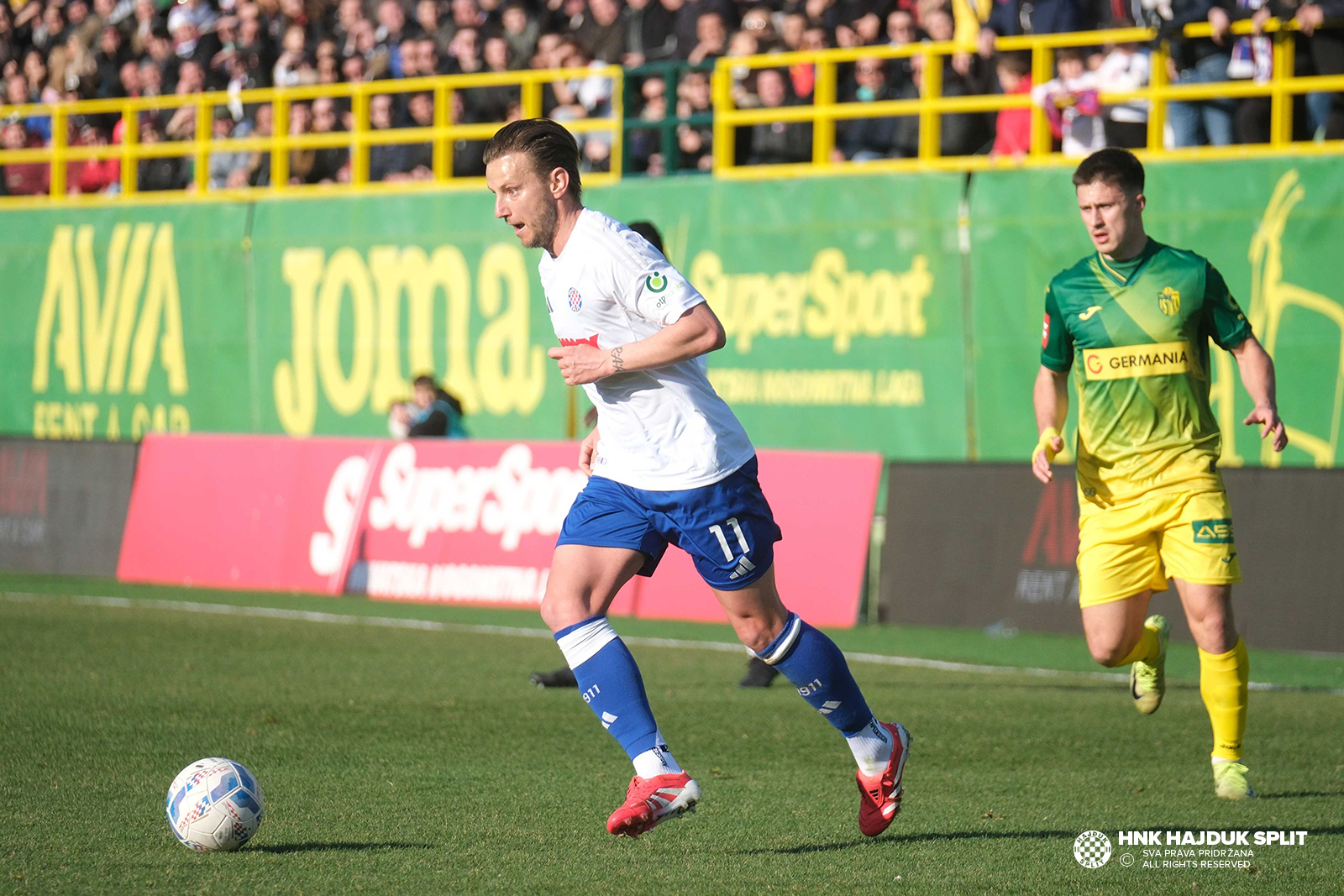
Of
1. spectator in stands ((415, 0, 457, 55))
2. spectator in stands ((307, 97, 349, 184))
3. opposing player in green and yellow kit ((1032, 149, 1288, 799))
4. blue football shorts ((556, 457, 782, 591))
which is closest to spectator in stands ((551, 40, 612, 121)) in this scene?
spectator in stands ((415, 0, 457, 55))

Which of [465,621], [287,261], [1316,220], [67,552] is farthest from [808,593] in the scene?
[287,261]

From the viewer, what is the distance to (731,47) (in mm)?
16844

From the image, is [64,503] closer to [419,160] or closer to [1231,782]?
[419,160]

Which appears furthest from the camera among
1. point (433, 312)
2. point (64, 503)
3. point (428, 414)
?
point (433, 312)

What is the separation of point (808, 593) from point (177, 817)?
8363 mm

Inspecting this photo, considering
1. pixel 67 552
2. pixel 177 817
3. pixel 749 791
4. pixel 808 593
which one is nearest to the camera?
pixel 177 817

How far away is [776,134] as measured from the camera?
16625mm

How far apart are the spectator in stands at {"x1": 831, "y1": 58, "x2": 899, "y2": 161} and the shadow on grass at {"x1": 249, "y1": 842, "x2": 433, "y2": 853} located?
1163cm

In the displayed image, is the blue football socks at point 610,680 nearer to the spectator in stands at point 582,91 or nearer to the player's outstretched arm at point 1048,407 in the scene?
the player's outstretched arm at point 1048,407

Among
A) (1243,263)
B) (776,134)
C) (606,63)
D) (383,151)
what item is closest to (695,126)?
(776,134)

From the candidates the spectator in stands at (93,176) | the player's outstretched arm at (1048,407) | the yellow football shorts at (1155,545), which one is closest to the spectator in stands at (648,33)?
the spectator in stands at (93,176)

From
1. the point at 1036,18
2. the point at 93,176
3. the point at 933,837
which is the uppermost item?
the point at 1036,18

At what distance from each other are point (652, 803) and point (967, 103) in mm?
10912

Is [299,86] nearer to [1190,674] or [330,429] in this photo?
[330,429]
